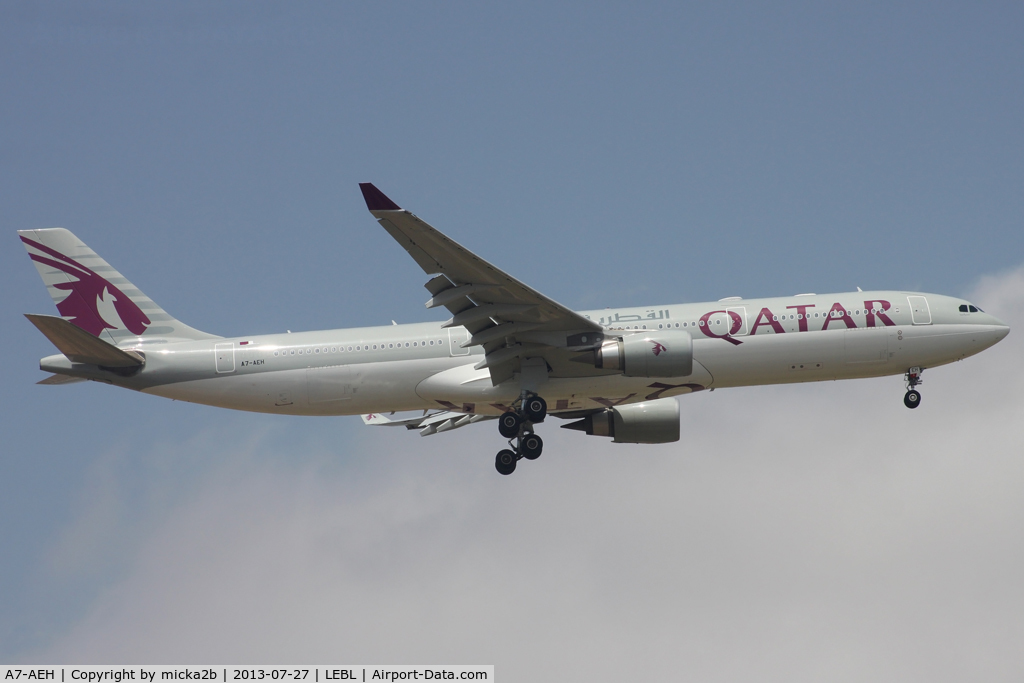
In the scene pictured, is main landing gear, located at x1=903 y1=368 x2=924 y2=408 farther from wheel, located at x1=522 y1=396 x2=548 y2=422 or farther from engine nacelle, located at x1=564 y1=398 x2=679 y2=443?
wheel, located at x1=522 y1=396 x2=548 y2=422

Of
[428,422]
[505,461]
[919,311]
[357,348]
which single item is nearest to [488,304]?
[357,348]

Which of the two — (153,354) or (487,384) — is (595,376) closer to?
(487,384)

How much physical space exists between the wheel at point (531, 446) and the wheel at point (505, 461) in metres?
0.42

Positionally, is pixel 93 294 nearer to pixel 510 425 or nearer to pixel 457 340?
pixel 457 340

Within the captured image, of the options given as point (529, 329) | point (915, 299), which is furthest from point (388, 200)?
point (915, 299)

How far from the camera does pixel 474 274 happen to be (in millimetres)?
31484

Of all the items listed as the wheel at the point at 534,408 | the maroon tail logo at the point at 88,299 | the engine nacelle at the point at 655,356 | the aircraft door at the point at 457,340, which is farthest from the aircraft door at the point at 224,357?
the engine nacelle at the point at 655,356

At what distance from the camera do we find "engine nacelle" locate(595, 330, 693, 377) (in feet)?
108

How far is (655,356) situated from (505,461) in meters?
6.37

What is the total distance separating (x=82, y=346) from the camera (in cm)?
3400

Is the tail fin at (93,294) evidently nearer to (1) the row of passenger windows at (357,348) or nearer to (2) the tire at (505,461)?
(1) the row of passenger windows at (357,348)

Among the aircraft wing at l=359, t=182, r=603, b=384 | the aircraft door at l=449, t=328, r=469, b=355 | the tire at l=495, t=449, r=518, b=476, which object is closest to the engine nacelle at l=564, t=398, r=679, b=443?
the tire at l=495, t=449, r=518, b=476

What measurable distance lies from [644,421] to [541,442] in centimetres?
518

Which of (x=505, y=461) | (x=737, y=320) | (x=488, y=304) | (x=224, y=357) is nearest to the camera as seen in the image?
(x=488, y=304)
